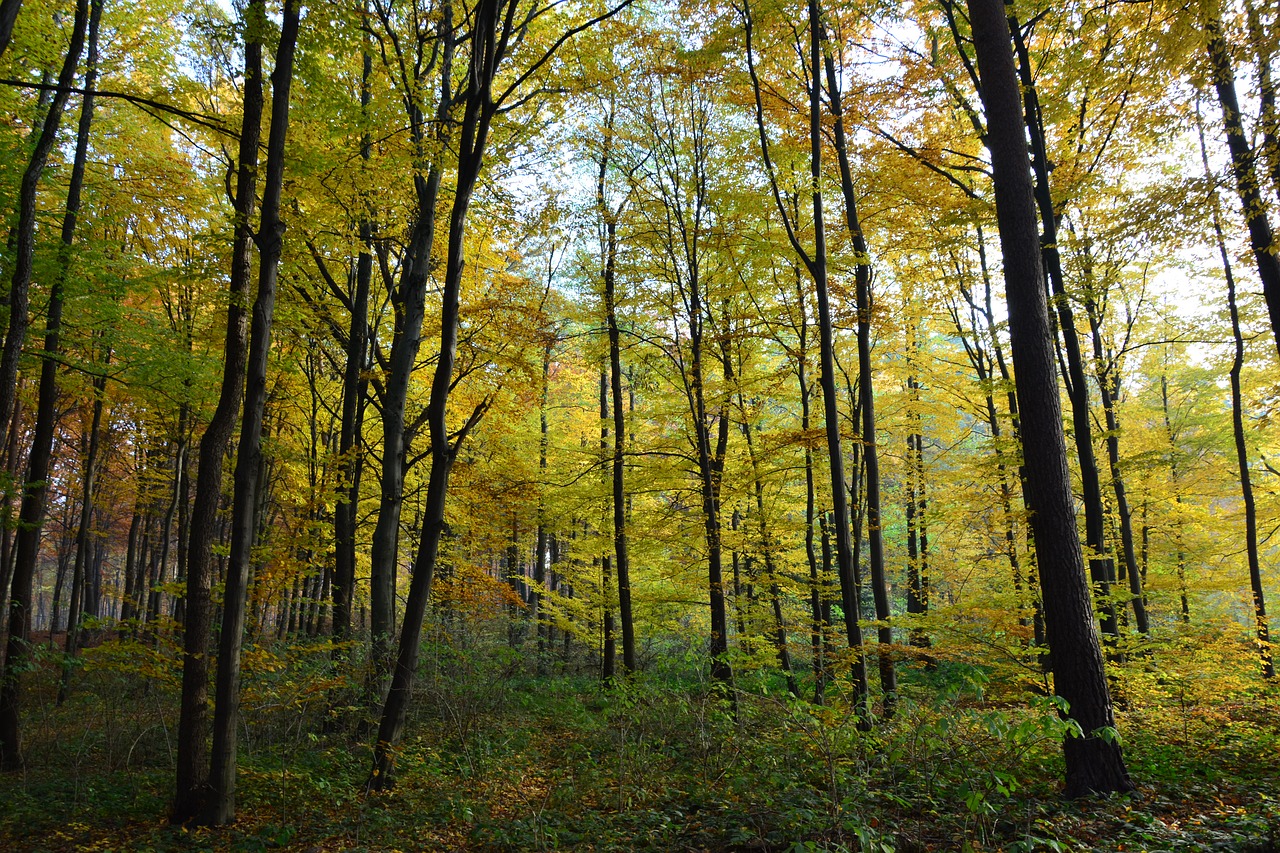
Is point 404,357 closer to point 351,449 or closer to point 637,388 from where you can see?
point 351,449

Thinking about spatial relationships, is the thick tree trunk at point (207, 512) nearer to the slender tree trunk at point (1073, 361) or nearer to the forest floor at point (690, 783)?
the forest floor at point (690, 783)

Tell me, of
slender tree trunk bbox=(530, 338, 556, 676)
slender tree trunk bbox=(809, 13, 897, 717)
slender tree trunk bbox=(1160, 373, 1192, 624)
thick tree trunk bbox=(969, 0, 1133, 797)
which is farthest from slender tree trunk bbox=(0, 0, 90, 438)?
slender tree trunk bbox=(1160, 373, 1192, 624)

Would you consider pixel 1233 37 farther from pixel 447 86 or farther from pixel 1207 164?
pixel 447 86

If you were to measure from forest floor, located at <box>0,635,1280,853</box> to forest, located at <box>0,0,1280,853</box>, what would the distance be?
68 millimetres

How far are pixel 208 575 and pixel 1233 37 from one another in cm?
1220

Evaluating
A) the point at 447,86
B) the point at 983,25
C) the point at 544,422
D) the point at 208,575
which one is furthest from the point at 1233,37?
the point at 544,422

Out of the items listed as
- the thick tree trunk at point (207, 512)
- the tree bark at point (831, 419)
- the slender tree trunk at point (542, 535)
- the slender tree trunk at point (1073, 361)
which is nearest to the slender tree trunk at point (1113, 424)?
the slender tree trunk at point (1073, 361)

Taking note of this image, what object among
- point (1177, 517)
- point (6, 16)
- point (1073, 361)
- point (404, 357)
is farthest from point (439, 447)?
point (1177, 517)

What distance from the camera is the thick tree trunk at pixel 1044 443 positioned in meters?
4.93

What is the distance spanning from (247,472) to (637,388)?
10.8m

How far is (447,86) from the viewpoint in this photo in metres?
9.45

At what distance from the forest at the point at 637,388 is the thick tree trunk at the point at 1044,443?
0.12 ft

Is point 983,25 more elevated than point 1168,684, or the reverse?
point 983,25

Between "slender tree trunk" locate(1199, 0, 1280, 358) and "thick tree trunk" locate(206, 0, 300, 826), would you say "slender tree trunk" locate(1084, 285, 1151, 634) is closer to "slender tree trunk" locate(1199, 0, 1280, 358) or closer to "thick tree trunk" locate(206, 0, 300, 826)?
"slender tree trunk" locate(1199, 0, 1280, 358)
